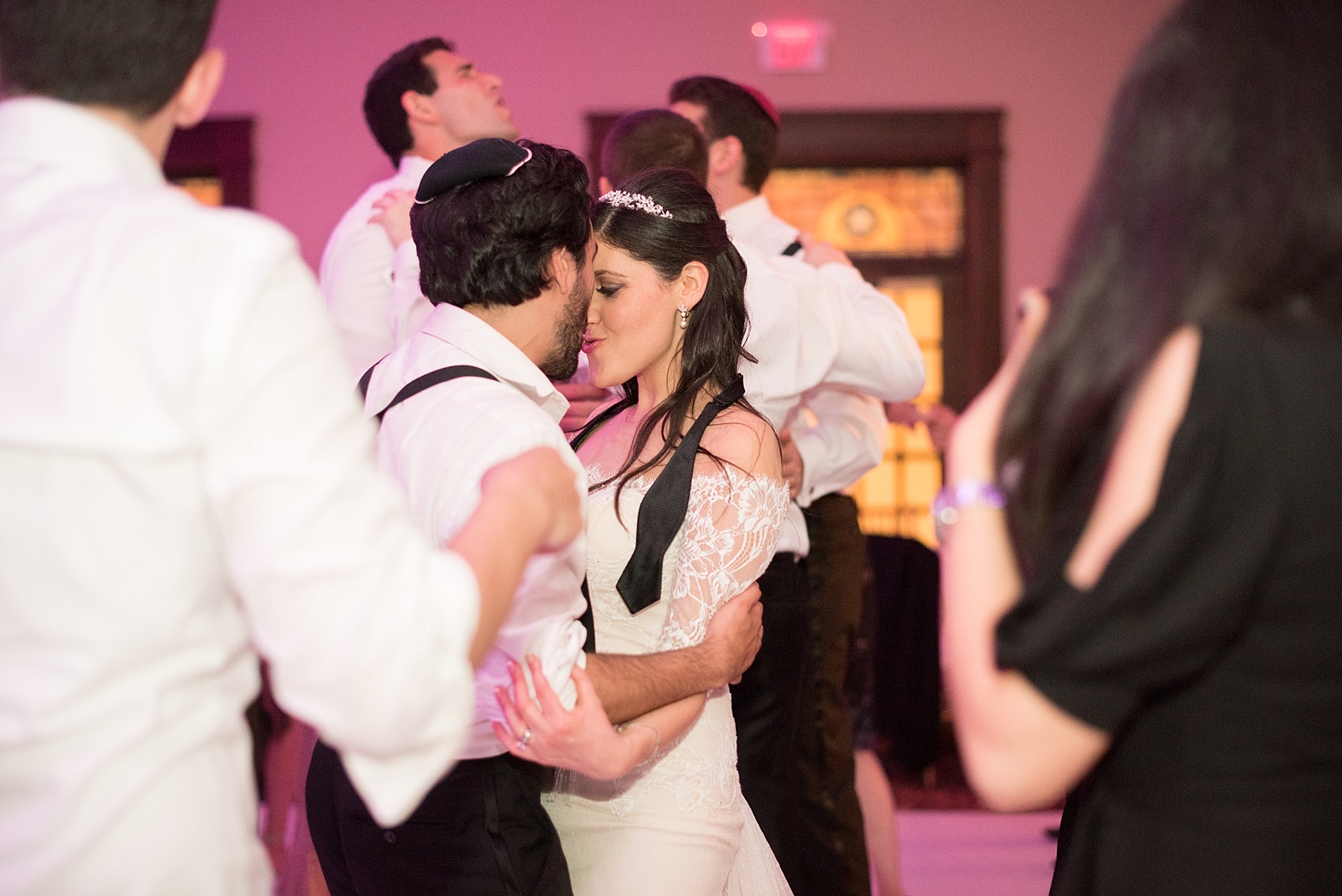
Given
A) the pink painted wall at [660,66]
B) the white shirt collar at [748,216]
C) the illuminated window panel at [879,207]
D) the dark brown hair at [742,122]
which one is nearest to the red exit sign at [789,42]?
the pink painted wall at [660,66]

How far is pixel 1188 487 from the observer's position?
1.01 meters

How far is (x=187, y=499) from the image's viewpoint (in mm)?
986

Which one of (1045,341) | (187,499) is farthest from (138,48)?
(1045,341)

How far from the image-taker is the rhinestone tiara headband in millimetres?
2348

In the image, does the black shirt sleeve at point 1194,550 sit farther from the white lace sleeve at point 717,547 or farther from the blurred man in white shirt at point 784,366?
the blurred man in white shirt at point 784,366

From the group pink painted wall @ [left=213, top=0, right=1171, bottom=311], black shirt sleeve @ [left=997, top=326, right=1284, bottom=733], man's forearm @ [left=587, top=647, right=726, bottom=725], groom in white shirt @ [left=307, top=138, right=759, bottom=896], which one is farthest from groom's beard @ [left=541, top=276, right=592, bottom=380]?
pink painted wall @ [left=213, top=0, right=1171, bottom=311]

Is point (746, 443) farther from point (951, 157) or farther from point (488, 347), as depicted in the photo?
point (951, 157)

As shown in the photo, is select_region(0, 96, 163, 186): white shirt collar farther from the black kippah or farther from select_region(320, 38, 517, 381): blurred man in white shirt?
select_region(320, 38, 517, 381): blurred man in white shirt

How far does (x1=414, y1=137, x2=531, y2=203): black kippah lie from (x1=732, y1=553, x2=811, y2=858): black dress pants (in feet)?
→ 3.91

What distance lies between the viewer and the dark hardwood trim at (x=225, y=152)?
6422 millimetres

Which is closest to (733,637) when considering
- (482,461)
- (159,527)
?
(482,461)

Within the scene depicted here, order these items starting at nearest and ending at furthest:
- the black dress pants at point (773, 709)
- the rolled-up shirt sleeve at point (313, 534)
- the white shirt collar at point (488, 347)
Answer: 1. the rolled-up shirt sleeve at point (313, 534)
2. the white shirt collar at point (488, 347)
3. the black dress pants at point (773, 709)

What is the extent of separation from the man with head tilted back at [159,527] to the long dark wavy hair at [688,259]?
132cm

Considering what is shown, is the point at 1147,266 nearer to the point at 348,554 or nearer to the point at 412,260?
the point at 348,554
